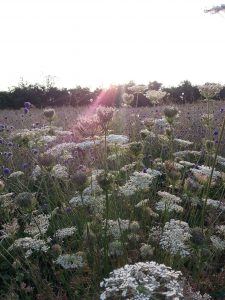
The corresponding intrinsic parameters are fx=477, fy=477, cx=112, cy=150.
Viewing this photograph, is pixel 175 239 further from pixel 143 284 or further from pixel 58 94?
pixel 58 94

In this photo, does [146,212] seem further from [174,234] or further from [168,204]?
[174,234]

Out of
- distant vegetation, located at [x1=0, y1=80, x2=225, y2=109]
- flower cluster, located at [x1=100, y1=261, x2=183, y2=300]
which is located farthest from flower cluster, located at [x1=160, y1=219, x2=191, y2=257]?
distant vegetation, located at [x1=0, y1=80, x2=225, y2=109]

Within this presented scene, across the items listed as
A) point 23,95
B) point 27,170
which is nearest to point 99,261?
point 27,170

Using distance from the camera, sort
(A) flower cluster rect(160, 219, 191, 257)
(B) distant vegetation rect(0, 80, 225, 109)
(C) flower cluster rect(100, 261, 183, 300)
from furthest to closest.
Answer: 1. (B) distant vegetation rect(0, 80, 225, 109)
2. (A) flower cluster rect(160, 219, 191, 257)
3. (C) flower cluster rect(100, 261, 183, 300)

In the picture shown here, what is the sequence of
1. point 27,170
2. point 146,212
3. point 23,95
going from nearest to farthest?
1. point 146,212
2. point 27,170
3. point 23,95

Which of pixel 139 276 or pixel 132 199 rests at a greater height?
pixel 139 276

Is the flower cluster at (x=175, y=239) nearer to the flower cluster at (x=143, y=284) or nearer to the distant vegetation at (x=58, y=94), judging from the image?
the flower cluster at (x=143, y=284)

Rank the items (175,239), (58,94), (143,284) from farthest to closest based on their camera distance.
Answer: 1. (58,94)
2. (175,239)
3. (143,284)

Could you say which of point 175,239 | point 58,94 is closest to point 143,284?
point 175,239

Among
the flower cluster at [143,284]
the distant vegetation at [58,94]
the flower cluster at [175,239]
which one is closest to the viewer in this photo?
the flower cluster at [143,284]

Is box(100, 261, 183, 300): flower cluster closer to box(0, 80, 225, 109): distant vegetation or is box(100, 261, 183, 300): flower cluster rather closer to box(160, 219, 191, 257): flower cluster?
box(160, 219, 191, 257): flower cluster

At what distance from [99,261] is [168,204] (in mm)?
638

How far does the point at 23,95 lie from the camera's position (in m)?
29.5

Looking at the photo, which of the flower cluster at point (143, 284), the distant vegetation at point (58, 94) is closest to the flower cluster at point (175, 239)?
the flower cluster at point (143, 284)
